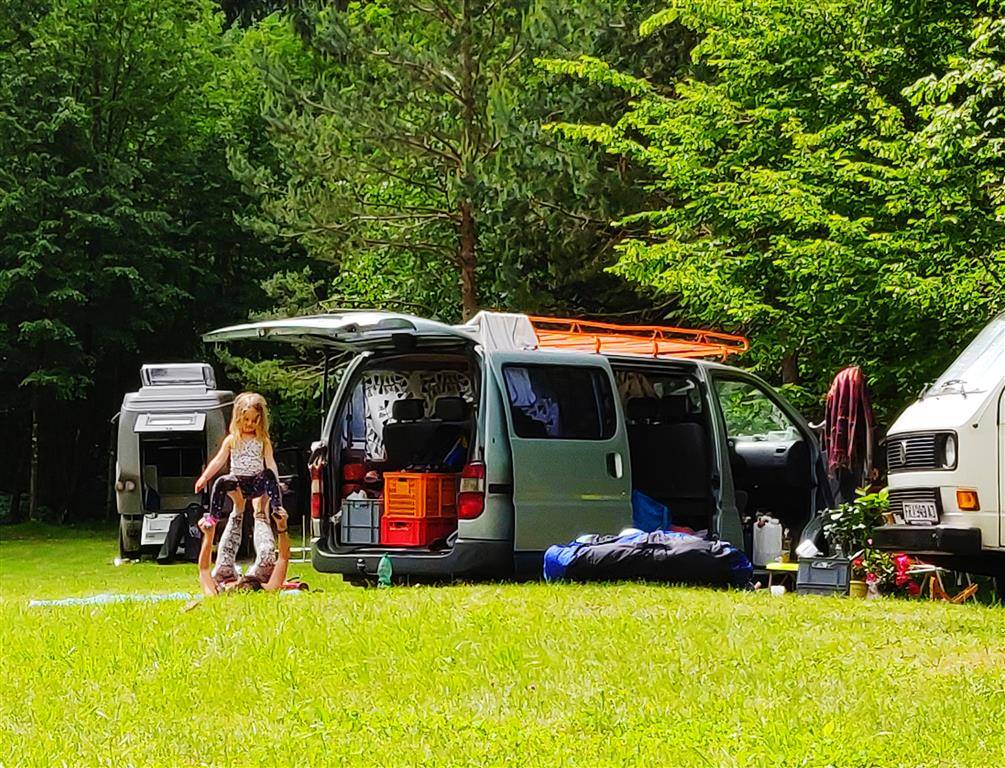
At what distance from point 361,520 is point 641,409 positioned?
97.9 inches

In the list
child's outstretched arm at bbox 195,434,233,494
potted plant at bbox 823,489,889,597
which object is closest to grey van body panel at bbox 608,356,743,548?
potted plant at bbox 823,489,889,597

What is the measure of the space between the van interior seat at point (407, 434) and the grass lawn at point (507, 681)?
2.18 meters

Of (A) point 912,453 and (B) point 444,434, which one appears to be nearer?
(A) point 912,453

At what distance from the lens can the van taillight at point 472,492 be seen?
1038 cm

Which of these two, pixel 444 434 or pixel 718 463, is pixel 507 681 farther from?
pixel 718 463

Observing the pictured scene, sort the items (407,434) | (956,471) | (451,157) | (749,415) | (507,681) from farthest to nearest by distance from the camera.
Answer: (451,157) → (749,415) → (407,434) → (956,471) → (507,681)

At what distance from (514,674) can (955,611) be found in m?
3.33

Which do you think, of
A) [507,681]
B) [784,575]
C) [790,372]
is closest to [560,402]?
[784,575]

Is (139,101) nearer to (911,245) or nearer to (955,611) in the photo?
(911,245)

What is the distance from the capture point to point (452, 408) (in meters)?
11.1

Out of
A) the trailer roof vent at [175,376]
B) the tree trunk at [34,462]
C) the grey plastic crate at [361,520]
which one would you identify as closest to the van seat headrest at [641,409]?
the grey plastic crate at [361,520]

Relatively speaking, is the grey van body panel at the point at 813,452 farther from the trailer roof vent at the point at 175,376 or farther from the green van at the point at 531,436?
the trailer roof vent at the point at 175,376

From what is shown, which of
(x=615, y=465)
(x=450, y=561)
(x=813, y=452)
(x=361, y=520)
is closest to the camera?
(x=450, y=561)

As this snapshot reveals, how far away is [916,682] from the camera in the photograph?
21.0 ft
